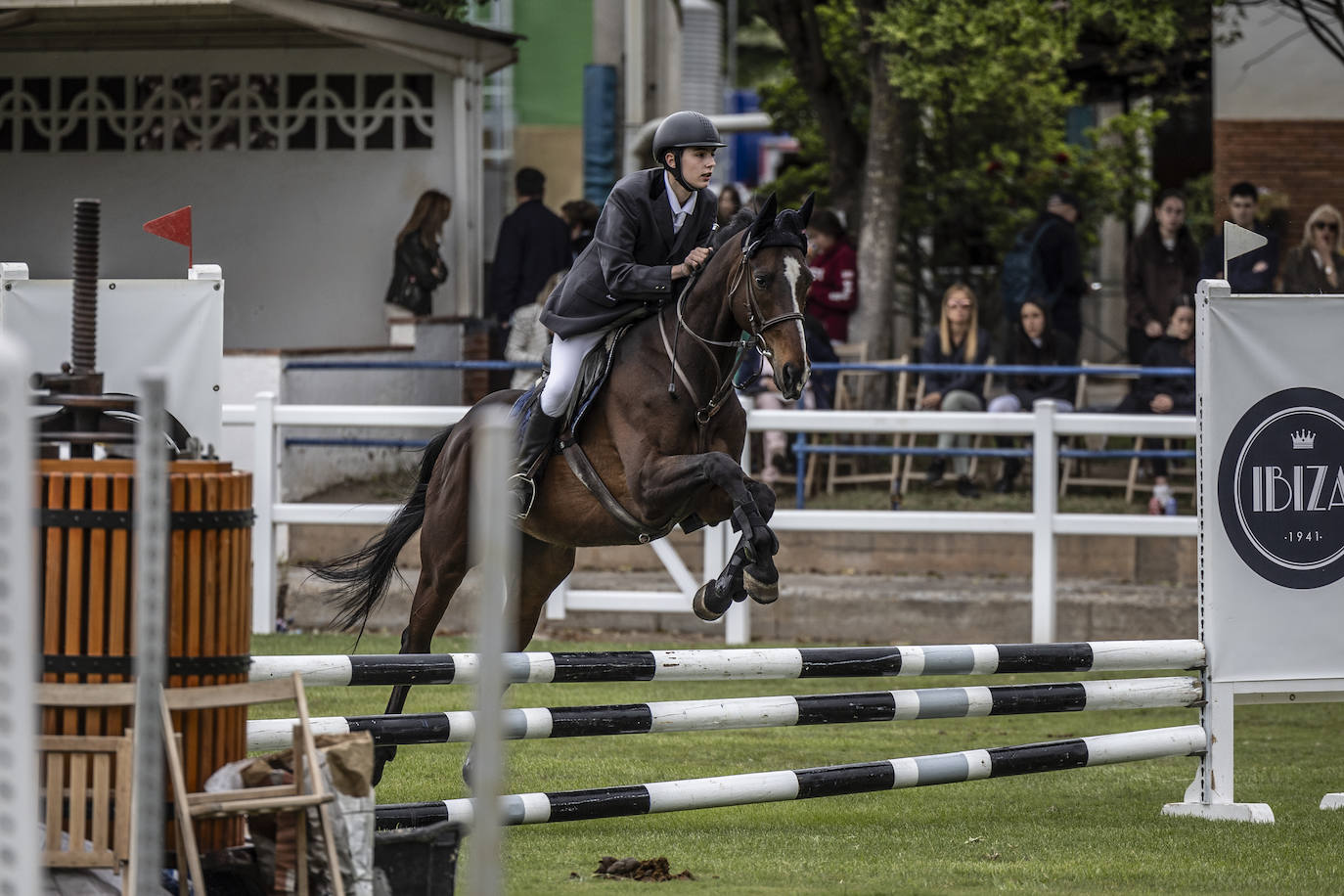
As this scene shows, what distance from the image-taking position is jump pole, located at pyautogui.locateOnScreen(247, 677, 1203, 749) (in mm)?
5188

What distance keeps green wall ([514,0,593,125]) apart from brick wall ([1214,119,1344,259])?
21.6ft

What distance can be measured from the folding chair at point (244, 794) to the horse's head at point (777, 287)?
95.4 inches

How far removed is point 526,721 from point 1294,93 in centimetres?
1288

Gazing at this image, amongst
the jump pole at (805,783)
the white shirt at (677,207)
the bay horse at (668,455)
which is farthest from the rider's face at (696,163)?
the jump pole at (805,783)

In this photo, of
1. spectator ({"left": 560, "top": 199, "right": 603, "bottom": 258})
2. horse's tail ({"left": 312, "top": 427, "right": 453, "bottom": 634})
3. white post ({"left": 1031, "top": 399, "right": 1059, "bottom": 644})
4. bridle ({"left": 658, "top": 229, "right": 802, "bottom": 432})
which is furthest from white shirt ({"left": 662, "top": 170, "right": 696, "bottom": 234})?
spectator ({"left": 560, "top": 199, "right": 603, "bottom": 258})

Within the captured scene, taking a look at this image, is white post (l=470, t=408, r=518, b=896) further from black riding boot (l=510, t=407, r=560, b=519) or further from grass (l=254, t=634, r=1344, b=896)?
black riding boot (l=510, t=407, r=560, b=519)

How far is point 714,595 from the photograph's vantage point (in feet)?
19.4

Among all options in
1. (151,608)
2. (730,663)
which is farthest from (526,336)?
(151,608)

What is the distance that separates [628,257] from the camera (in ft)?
21.3

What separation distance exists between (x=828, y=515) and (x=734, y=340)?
427cm

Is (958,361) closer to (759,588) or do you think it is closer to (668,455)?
(668,455)

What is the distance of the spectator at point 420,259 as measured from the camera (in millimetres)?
14602

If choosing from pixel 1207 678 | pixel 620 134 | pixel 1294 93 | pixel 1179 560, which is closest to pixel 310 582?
pixel 1179 560

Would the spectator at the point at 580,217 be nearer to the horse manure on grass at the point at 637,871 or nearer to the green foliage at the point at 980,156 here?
the green foliage at the point at 980,156
